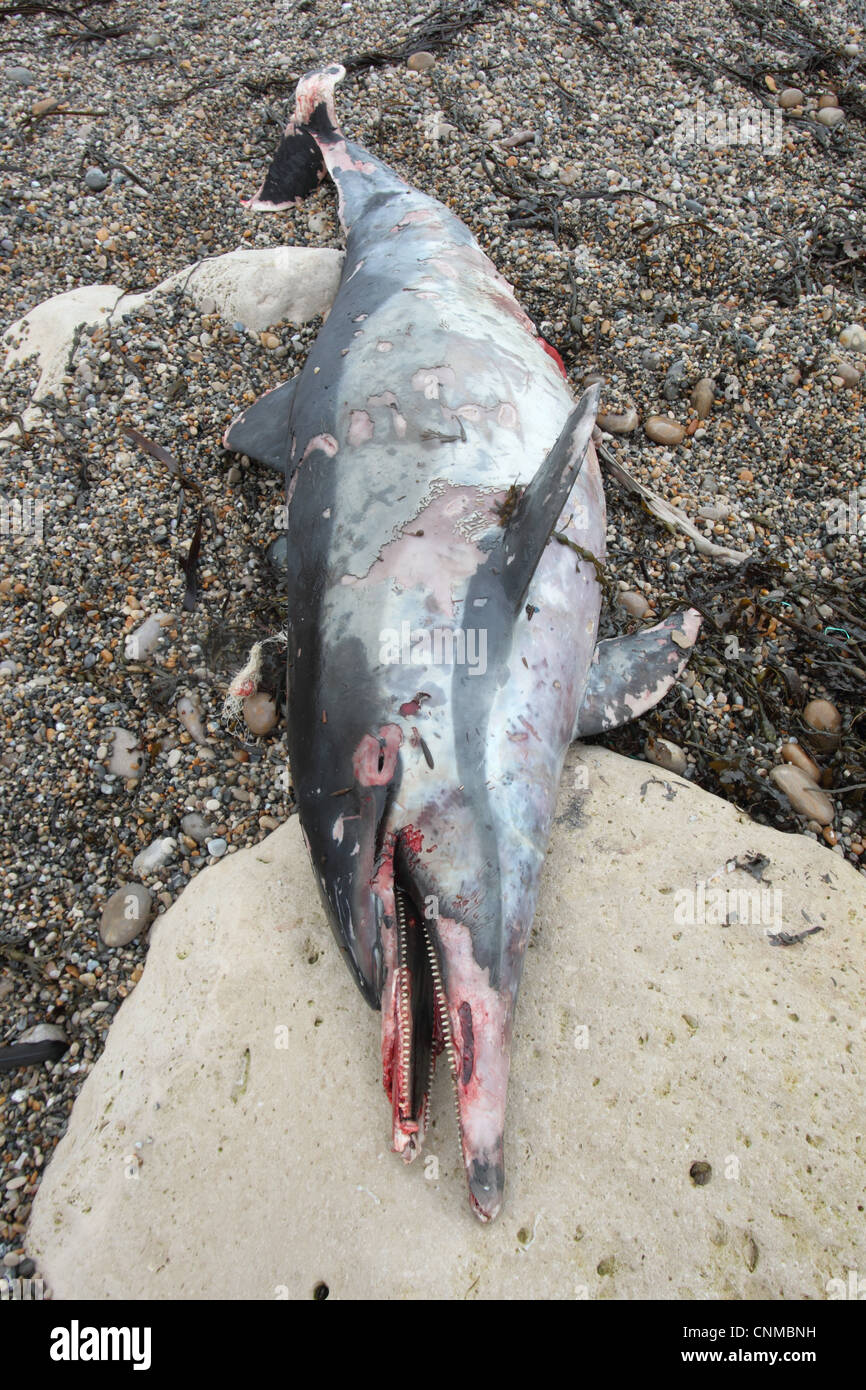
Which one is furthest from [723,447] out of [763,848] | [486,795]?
[486,795]

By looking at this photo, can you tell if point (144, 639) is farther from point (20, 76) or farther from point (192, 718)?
point (20, 76)

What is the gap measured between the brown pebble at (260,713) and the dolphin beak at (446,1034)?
1195mm

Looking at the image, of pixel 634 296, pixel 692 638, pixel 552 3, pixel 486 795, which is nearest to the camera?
pixel 486 795

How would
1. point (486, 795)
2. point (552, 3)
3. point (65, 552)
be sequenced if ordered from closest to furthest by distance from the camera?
1. point (486, 795)
2. point (65, 552)
3. point (552, 3)

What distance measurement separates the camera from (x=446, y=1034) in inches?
105

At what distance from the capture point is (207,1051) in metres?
2.90

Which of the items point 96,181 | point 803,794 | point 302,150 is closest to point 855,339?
point 803,794

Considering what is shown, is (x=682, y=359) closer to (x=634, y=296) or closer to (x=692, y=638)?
(x=634, y=296)

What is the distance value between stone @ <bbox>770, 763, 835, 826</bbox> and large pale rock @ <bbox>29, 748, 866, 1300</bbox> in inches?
10.4

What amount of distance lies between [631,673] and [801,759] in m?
0.80

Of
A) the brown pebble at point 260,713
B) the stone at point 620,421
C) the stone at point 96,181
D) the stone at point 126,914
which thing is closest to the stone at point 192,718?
the brown pebble at point 260,713

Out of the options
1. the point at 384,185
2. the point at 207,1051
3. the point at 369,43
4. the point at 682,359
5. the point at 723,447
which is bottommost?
the point at 207,1051

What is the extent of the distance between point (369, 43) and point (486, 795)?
22.6ft

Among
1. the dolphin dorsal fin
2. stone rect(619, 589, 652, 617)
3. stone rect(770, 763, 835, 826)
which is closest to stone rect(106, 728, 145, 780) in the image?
the dolphin dorsal fin
